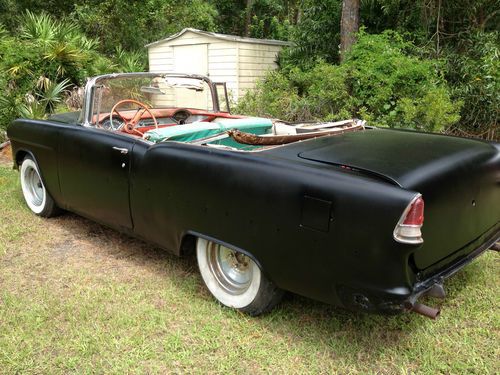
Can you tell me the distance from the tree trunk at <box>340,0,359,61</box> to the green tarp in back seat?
4.90 metres

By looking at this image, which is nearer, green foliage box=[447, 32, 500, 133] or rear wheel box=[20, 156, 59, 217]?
rear wheel box=[20, 156, 59, 217]

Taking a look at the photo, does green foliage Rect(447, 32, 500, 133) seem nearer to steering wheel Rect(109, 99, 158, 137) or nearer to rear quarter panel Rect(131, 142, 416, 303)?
steering wheel Rect(109, 99, 158, 137)

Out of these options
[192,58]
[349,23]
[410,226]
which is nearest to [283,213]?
[410,226]

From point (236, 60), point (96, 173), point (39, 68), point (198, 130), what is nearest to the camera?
point (198, 130)

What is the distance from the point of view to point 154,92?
415 centimetres

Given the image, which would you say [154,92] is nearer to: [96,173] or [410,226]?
[96,173]

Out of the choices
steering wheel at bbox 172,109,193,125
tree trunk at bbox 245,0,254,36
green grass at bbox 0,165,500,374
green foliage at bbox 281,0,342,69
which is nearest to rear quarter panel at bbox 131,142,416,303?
green grass at bbox 0,165,500,374

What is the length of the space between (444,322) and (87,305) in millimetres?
2141

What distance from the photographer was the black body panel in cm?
204

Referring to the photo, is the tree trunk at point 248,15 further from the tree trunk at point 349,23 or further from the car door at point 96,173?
the car door at point 96,173

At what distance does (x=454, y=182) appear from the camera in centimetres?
233

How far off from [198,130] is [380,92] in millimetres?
4145

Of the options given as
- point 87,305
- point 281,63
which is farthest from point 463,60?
point 87,305

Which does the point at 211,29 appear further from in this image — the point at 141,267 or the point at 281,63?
the point at 141,267
